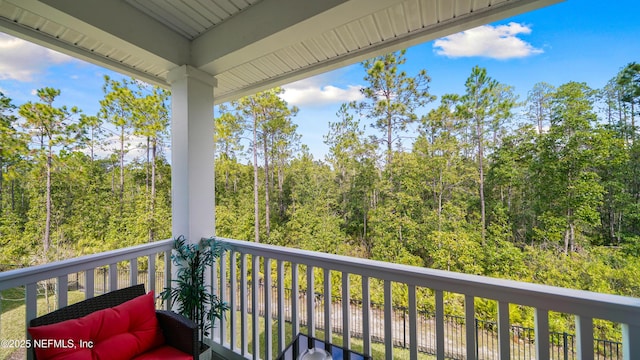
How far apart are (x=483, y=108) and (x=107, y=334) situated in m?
7.10

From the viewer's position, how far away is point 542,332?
39.1 inches

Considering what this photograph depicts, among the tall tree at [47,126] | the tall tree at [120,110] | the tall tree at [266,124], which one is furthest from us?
the tall tree at [266,124]

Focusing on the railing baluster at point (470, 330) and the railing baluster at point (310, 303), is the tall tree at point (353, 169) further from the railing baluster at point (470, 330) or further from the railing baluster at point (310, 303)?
the railing baluster at point (470, 330)

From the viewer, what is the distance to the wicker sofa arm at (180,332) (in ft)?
4.62

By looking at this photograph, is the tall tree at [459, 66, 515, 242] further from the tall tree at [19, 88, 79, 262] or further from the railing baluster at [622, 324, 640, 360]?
the tall tree at [19, 88, 79, 262]

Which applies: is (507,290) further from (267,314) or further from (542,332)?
(267,314)

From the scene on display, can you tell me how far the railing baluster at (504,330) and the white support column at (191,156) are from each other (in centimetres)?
214

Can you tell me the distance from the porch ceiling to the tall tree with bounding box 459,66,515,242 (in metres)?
4.74

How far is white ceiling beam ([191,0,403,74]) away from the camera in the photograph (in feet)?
4.63

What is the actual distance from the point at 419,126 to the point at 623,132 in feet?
11.5

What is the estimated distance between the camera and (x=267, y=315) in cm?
178

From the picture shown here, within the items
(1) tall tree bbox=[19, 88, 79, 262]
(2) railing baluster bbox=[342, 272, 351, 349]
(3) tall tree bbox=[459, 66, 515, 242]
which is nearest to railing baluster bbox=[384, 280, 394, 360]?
(2) railing baluster bbox=[342, 272, 351, 349]

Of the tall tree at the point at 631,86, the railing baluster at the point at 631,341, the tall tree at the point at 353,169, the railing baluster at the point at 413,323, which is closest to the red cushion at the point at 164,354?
the railing baluster at the point at 413,323

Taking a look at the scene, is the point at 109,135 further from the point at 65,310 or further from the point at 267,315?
the point at 267,315
